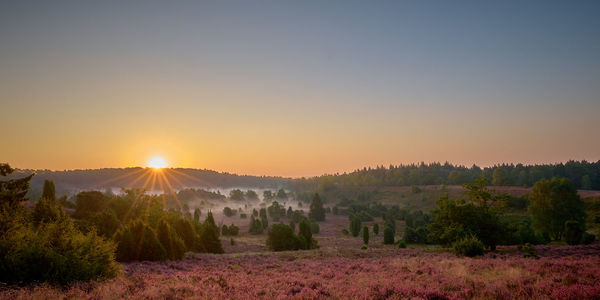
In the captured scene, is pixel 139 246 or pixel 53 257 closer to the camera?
pixel 53 257

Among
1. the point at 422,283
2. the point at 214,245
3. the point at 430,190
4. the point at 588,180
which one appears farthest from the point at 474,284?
the point at 588,180

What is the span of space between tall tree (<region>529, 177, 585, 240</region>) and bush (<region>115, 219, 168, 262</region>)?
73.2m

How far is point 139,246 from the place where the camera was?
28172 millimetres

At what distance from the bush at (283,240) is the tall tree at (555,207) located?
5137 cm

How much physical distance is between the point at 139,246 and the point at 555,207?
75.8 metres

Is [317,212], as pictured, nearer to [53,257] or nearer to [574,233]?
[574,233]

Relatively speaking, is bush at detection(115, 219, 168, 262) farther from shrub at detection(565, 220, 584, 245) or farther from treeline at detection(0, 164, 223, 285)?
shrub at detection(565, 220, 584, 245)

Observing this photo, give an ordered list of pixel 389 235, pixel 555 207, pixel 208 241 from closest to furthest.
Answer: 1. pixel 208 241
2. pixel 555 207
3. pixel 389 235

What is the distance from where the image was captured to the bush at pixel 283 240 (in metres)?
56.8

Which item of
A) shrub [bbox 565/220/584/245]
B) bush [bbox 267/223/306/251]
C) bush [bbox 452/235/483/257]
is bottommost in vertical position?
bush [bbox 267/223/306/251]

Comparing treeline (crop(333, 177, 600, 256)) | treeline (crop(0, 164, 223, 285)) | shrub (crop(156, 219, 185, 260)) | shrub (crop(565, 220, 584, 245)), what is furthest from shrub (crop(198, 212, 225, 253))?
shrub (crop(565, 220, 584, 245))

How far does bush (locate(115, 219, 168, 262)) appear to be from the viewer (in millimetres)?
28141

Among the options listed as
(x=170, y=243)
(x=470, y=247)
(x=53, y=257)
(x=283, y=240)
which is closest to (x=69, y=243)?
(x=53, y=257)

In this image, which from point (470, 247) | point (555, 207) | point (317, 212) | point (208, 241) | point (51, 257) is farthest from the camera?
point (317, 212)
